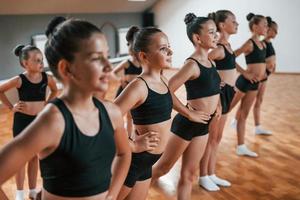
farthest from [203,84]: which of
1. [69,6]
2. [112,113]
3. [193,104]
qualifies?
[69,6]

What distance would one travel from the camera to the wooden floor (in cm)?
306

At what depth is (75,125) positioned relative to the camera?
1.20 metres

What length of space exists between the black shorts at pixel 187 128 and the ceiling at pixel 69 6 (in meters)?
5.18

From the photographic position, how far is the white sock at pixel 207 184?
10.3 feet

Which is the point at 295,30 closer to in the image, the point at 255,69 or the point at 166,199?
the point at 255,69

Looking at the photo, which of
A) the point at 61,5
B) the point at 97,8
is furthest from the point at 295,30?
the point at 61,5

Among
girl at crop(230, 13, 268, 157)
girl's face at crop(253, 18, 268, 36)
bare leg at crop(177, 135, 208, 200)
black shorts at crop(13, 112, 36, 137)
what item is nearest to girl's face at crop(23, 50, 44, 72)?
black shorts at crop(13, 112, 36, 137)

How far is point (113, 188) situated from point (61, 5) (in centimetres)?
711

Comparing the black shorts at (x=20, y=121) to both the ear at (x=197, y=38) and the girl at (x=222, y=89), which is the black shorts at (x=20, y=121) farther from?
the girl at (x=222, y=89)

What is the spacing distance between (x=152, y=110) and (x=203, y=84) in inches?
28.0

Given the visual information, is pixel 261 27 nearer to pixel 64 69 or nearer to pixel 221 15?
pixel 221 15

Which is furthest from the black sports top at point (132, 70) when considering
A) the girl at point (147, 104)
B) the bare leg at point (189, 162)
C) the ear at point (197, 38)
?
the girl at point (147, 104)

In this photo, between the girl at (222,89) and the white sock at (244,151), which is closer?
the girl at (222,89)

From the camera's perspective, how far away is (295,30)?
8.77 metres
